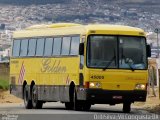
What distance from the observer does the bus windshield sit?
119 ft

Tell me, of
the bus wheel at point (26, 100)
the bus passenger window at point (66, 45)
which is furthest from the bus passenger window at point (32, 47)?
the bus passenger window at point (66, 45)

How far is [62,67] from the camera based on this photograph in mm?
39062

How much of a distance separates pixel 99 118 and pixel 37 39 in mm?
10212

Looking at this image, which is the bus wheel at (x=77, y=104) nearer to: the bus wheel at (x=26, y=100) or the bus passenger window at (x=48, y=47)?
the bus passenger window at (x=48, y=47)

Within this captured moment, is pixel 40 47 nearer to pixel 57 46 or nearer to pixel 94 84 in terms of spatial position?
pixel 57 46

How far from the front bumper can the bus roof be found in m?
1.98

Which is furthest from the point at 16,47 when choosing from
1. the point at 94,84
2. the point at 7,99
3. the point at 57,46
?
the point at 7,99

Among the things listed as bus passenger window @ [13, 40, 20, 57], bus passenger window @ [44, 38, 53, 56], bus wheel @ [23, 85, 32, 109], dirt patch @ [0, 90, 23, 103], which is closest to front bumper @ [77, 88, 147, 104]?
bus passenger window @ [44, 38, 53, 56]

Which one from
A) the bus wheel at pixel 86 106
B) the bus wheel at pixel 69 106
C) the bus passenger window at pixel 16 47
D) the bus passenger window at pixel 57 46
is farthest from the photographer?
the bus passenger window at pixel 16 47

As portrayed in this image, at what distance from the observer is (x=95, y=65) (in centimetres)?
3622

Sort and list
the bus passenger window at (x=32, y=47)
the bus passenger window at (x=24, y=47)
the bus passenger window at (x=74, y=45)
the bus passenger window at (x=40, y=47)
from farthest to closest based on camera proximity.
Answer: the bus passenger window at (x=24, y=47) → the bus passenger window at (x=32, y=47) → the bus passenger window at (x=40, y=47) → the bus passenger window at (x=74, y=45)

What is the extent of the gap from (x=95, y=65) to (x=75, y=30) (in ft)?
7.84

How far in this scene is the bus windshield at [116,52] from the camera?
36.3 m

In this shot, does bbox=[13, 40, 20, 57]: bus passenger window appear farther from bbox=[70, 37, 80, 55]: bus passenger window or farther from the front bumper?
the front bumper
